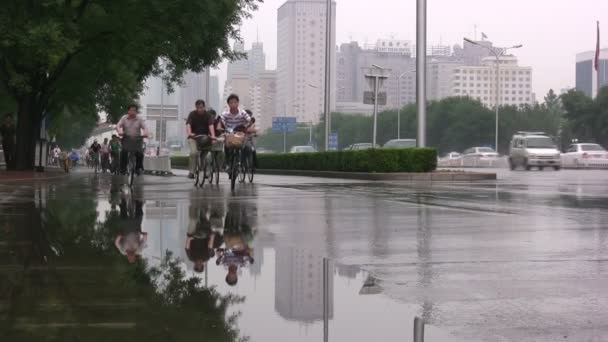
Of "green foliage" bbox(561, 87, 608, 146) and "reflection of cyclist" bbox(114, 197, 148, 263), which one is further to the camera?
"green foliage" bbox(561, 87, 608, 146)

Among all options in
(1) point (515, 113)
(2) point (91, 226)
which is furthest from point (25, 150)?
(1) point (515, 113)

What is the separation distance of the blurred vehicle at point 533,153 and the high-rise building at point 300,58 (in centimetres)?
9069

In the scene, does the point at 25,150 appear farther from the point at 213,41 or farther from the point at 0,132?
the point at 213,41

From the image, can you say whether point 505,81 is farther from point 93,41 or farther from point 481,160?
point 93,41

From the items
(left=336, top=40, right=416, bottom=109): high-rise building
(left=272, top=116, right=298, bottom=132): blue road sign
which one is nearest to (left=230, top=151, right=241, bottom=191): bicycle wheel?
(left=272, top=116, right=298, bottom=132): blue road sign

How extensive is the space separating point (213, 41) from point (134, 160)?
39.5 feet

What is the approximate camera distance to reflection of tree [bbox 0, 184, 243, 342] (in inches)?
140

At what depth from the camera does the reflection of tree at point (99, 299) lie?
11.7 ft

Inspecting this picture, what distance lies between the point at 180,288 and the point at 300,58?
141 metres

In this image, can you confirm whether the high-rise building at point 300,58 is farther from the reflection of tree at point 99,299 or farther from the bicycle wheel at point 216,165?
the reflection of tree at point 99,299

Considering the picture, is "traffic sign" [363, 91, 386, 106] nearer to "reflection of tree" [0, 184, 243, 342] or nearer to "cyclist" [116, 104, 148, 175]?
"cyclist" [116, 104, 148, 175]

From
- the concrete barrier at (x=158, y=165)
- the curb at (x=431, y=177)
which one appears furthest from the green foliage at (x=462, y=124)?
the curb at (x=431, y=177)

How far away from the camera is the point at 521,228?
25.5 ft

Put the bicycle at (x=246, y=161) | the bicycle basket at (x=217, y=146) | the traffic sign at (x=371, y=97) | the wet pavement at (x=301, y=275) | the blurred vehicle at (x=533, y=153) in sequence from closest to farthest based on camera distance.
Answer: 1. the wet pavement at (x=301, y=275)
2. the bicycle basket at (x=217, y=146)
3. the bicycle at (x=246, y=161)
4. the traffic sign at (x=371, y=97)
5. the blurred vehicle at (x=533, y=153)
